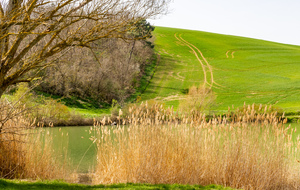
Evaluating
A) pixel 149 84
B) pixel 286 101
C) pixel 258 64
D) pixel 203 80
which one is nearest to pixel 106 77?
pixel 149 84

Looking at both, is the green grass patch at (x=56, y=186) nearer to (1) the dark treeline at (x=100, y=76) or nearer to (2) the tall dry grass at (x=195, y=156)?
(2) the tall dry grass at (x=195, y=156)

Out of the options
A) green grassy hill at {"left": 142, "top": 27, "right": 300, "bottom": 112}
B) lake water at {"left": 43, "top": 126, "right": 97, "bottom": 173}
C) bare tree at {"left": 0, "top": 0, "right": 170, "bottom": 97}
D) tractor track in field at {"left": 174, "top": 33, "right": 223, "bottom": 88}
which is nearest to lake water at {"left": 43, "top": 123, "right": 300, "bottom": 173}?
lake water at {"left": 43, "top": 126, "right": 97, "bottom": 173}

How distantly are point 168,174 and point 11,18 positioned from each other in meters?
4.77

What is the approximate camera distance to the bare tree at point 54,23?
208 inches

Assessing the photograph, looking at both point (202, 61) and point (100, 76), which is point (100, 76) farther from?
point (202, 61)

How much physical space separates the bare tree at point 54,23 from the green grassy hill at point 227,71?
31.1m

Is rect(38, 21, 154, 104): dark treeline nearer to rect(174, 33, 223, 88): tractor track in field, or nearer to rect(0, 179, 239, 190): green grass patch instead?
rect(174, 33, 223, 88): tractor track in field

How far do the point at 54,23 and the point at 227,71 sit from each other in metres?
49.1

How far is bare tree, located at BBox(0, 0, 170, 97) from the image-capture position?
208 inches

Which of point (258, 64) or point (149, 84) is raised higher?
point (258, 64)

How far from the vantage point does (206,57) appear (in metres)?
59.5

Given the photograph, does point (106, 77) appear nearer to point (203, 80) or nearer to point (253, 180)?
point (203, 80)

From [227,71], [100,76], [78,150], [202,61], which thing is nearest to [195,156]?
[78,150]

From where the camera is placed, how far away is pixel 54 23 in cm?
554
